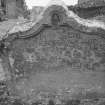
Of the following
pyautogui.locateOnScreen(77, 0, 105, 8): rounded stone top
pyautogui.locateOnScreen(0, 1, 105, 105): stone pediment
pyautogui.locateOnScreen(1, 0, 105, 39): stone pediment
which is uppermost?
pyautogui.locateOnScreen(77, 0, 105, 8): rounded stone top

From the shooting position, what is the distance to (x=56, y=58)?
228 inches

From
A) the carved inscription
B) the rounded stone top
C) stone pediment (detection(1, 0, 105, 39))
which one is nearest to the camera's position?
stone pediment (detection(1, 0, 105, 39))

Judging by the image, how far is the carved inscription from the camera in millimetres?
5645

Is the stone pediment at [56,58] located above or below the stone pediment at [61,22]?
below

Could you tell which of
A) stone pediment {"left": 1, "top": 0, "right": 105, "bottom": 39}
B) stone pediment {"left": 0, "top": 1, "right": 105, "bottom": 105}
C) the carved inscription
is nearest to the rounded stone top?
stone pediment {"left": 0, "top": 1, "right": 105, "bottom": 105}

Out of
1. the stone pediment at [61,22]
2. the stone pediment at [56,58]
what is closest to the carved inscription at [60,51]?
the stone pediment at [56,58]

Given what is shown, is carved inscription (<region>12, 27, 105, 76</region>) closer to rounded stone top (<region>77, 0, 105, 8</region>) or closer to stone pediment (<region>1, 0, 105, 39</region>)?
stone pediment (<region>1, 0, 105, 39</region>)

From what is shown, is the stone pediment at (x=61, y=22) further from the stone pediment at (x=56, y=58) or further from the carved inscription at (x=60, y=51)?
the carved inscription at (x=60, y=51)

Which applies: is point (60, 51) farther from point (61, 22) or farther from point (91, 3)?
point (91, 3)

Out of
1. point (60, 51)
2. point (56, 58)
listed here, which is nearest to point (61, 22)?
point (60, 51)

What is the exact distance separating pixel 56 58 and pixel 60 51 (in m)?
0.19

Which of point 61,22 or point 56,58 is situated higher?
point 61,22

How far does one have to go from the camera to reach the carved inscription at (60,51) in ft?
18.5

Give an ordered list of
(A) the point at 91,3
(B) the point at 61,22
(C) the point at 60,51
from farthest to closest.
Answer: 1. (A) the point at 91,3
2. (C) the point at 60,51
3. (B) the point at 61,22
